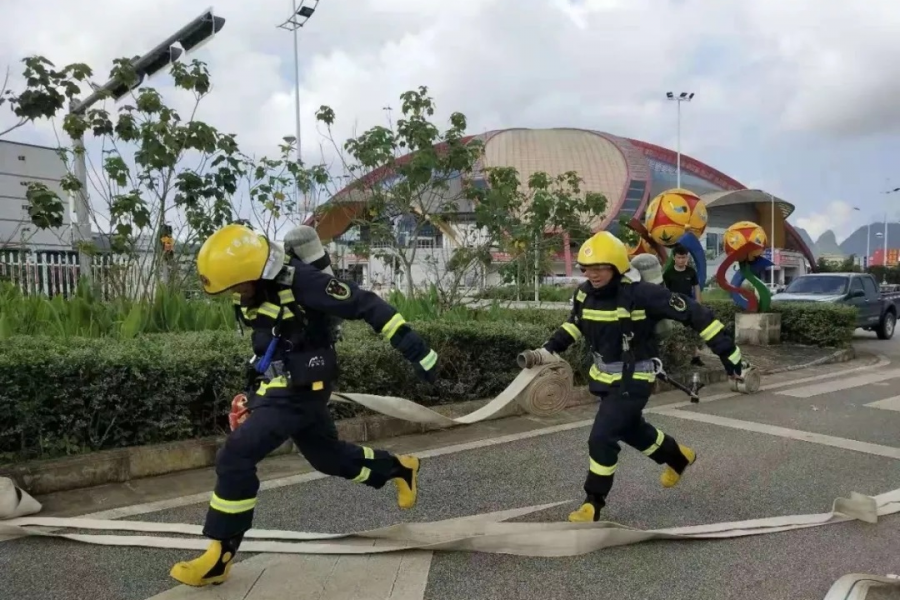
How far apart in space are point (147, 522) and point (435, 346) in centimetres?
337

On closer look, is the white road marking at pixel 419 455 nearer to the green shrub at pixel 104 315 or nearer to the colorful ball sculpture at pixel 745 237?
the green shrub at pixel 104 315

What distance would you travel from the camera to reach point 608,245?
3.99 m

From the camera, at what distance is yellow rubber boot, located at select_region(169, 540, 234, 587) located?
3111 mm

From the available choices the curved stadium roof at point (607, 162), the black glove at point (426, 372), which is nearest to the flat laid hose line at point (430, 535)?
the black glove at point (426, 372)

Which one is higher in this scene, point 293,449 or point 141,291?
point 141,291

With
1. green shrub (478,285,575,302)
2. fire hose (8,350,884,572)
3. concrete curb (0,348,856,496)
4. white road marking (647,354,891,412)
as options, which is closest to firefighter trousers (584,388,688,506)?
fire hose (8,350,884,572)

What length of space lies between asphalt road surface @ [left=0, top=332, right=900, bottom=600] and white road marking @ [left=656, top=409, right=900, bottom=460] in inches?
1.3

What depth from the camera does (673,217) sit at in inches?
372

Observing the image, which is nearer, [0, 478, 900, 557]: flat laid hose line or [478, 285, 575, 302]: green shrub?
[0, 478, 900, 557]: flat laid hose line

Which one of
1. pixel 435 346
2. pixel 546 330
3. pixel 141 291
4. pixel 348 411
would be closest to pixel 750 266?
pixel 546 330

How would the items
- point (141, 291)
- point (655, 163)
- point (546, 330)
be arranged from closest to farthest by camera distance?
point (546, 330) → point (141, 291) → point (655, 163)

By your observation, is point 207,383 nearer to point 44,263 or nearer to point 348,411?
point 348,411

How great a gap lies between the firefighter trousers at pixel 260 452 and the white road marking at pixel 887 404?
682 cm

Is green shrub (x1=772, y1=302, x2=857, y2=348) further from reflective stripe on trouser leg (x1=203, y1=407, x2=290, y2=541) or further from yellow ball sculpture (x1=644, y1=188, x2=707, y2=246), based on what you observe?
reflective stripe on trouser leg (x1=203, y1=407, x2=290, y2=541)
